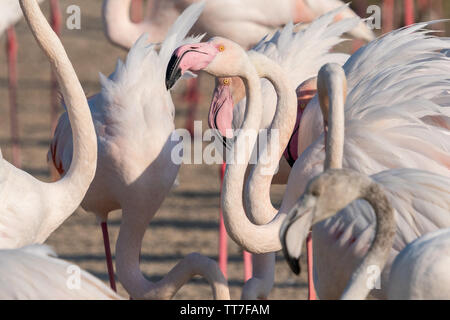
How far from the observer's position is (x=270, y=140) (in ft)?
12.4

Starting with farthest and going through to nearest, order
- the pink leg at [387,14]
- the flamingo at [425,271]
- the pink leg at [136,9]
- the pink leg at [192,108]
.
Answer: the pink leg at [136,9], the pink leg at [387,14], the pink leg at [192,108], the flamingo at [425,271]

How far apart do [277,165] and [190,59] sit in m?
0.66

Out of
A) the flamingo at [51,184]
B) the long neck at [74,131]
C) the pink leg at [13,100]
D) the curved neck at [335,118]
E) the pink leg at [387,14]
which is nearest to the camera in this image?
the curved neck at [335,118]

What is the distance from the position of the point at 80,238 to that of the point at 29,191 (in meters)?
2.53

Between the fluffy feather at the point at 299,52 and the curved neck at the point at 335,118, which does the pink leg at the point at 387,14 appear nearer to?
the fluffy feather at the point at 299,52

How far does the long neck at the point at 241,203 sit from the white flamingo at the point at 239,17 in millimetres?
2321

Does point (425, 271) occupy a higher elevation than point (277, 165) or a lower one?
higher

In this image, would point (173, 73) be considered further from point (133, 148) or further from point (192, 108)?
point (192, 108)

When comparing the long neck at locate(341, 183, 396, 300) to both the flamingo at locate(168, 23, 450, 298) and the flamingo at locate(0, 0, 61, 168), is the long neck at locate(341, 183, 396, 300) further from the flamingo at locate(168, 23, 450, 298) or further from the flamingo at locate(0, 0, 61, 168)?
the flamingo at locate(0, 0, 61, 168)

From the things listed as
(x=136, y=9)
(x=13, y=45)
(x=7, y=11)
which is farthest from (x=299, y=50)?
(x=136, y=9)

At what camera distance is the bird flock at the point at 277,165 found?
2.67 m

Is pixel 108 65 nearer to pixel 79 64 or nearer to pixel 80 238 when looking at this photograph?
pixel 79 64

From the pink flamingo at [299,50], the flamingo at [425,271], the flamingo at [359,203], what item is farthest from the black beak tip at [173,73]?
the flamingo at [425,271]

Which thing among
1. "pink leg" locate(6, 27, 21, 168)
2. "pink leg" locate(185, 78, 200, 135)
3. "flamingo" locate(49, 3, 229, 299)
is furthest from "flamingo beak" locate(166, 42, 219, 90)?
"pink leg" locate(185, 78, 200, 135)
